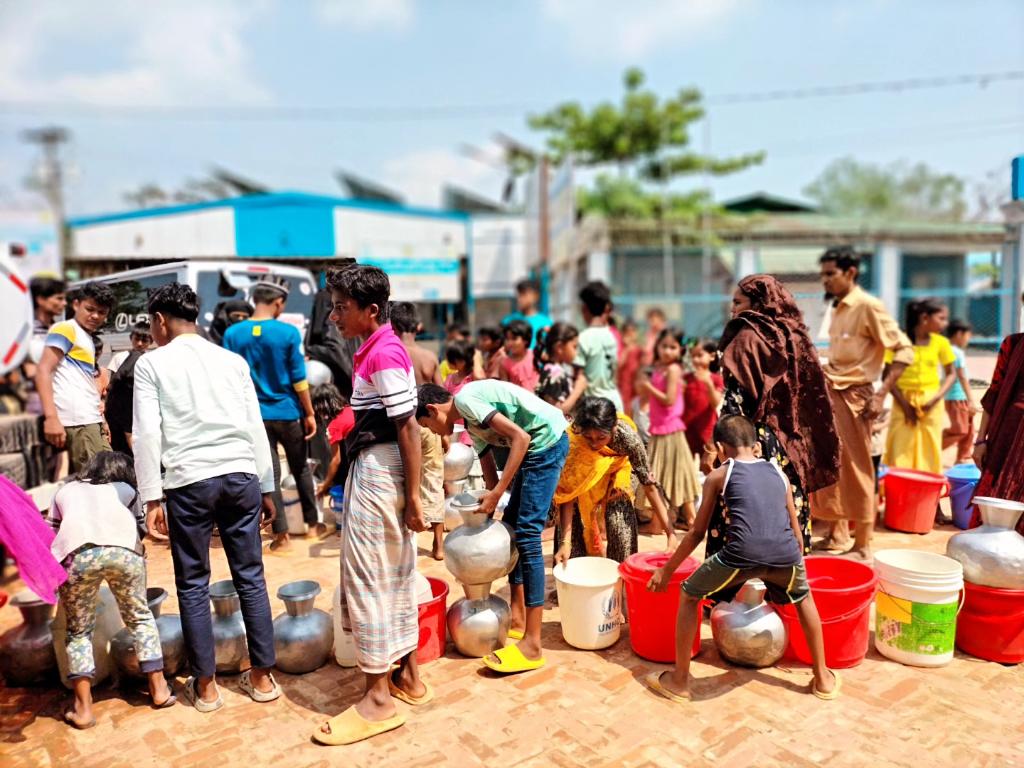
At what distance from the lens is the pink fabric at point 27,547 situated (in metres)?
2.87

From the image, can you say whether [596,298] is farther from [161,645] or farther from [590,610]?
[161,645]

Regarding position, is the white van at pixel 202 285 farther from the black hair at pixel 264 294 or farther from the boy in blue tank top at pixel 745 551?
the boy in blue tank top at pixel 745 551

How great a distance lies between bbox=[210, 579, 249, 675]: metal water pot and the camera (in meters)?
3.46

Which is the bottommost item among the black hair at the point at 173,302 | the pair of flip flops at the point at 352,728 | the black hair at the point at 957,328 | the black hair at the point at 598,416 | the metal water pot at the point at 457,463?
the pair of flip flops at the point at 352,728

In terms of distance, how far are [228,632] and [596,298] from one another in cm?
365

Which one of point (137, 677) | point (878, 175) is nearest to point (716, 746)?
point (137, 677)

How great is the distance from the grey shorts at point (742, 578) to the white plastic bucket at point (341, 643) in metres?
1.64

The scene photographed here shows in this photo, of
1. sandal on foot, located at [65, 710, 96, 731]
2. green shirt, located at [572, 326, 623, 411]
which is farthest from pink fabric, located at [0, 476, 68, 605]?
green shirt, located at [572, 326, 623, 411]

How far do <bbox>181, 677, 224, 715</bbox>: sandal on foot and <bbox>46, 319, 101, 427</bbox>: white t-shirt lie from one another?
2.03 meters

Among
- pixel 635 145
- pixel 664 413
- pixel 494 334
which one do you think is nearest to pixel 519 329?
pixel 494 334

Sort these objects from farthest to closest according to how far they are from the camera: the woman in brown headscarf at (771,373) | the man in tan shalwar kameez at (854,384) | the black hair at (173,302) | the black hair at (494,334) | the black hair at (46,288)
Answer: the black hair at (494,334), the black hair at (46,288), the man in tan shalwar kameez at (854,384), the woman in brown headscarf at (771,373), the black hair at (173,302)

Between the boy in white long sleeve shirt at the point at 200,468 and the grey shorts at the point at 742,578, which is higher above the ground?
the boy in white long sleeve shirt at the point at 200,468

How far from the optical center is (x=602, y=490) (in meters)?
4.26

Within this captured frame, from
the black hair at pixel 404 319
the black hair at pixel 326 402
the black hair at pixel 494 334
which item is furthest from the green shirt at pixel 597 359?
the black hair at pixel 326 402
